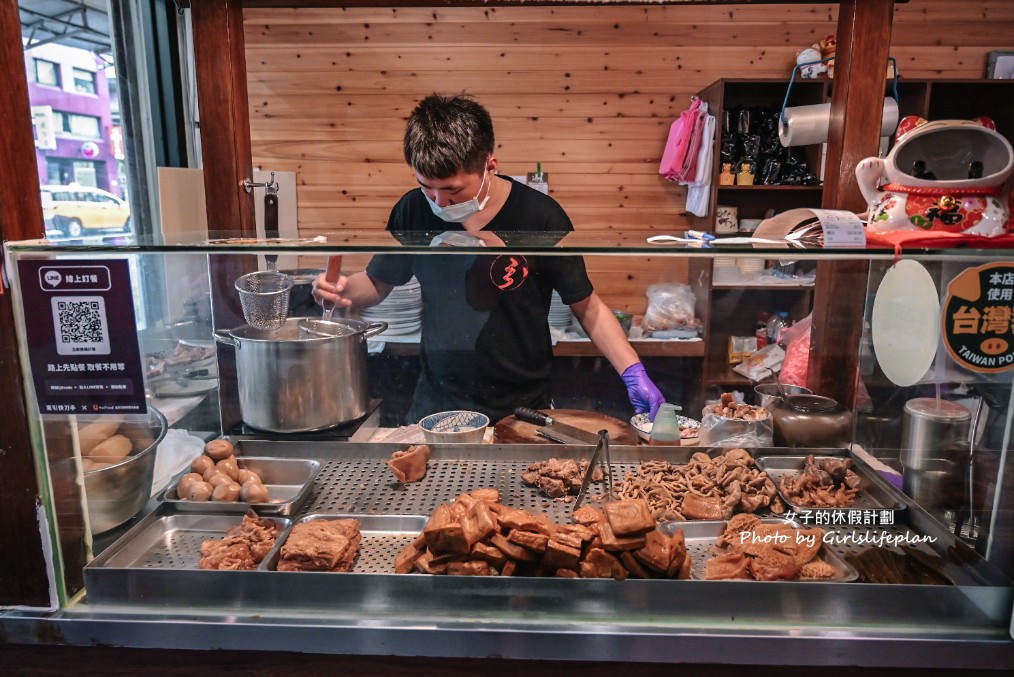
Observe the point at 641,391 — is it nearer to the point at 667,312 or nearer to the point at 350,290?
the point at 350,290

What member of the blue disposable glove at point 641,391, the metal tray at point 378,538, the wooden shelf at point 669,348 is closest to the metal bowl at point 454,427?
the metal tray at point 378,538

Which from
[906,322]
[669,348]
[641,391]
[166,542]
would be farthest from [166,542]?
[669,348]

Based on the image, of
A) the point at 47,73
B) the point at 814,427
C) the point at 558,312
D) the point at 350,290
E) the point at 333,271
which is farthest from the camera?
the point at 47,73


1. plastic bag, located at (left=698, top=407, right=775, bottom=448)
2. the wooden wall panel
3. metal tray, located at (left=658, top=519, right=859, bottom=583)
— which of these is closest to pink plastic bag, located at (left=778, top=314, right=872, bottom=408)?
plastic bag, located at (left=698, top=407, right=775, bottom=448)

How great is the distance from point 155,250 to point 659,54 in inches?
165

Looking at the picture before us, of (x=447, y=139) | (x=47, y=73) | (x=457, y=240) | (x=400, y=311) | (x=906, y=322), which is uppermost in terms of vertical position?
(x=47, y=73)

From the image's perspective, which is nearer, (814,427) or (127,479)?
(127,479)

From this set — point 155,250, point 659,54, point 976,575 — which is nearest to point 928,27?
point 659,54

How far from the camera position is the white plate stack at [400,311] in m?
2.07

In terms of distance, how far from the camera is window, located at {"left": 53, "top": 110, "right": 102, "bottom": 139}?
10.6 feet

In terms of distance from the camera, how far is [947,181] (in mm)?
1273

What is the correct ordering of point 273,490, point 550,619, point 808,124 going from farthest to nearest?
1. point 808,124
2. point 273,490
3. point 550,619

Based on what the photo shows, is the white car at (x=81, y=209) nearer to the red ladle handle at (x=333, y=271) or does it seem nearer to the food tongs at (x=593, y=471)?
the red ladle handle at (x=333, y=271)

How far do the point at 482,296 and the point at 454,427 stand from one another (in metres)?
0.70
